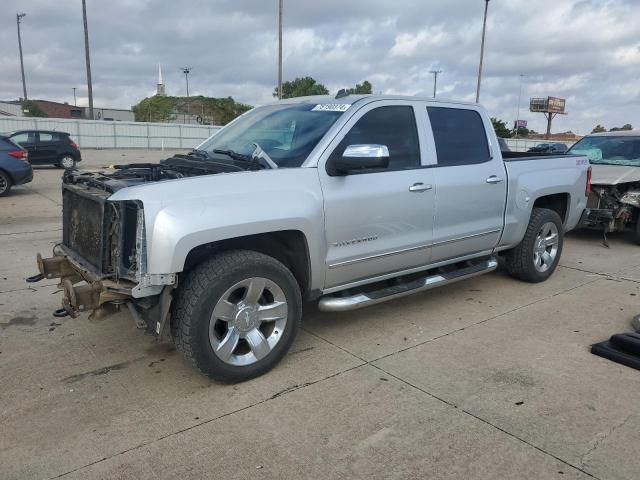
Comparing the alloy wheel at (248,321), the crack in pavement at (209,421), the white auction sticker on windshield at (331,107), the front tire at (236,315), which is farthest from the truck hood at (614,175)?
the alloy wheel at (248,321)

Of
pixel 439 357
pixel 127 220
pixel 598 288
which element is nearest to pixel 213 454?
pixel 127 220

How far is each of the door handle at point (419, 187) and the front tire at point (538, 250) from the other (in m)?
1.88

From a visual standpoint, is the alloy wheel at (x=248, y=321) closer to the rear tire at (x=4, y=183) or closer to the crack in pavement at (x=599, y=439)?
the crack in pavement at (x=599, y=439)

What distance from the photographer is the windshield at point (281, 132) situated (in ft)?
13.3

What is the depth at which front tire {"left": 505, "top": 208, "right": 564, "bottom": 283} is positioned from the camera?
5.80 metres

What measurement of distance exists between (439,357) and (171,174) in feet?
7.82

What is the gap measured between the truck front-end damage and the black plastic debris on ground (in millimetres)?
3221

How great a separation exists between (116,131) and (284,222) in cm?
3756

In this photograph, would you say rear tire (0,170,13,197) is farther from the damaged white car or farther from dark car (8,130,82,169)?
the damaged white car

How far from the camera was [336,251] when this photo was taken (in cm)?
395

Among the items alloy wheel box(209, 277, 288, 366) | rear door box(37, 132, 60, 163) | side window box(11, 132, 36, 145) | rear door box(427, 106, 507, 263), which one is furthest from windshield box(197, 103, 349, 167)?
side window box(11, 132, 36, 145)

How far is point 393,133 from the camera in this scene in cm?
441

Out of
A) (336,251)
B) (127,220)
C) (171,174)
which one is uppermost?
(171,174)

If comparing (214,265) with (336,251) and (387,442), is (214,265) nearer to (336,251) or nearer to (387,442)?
(336,251)
